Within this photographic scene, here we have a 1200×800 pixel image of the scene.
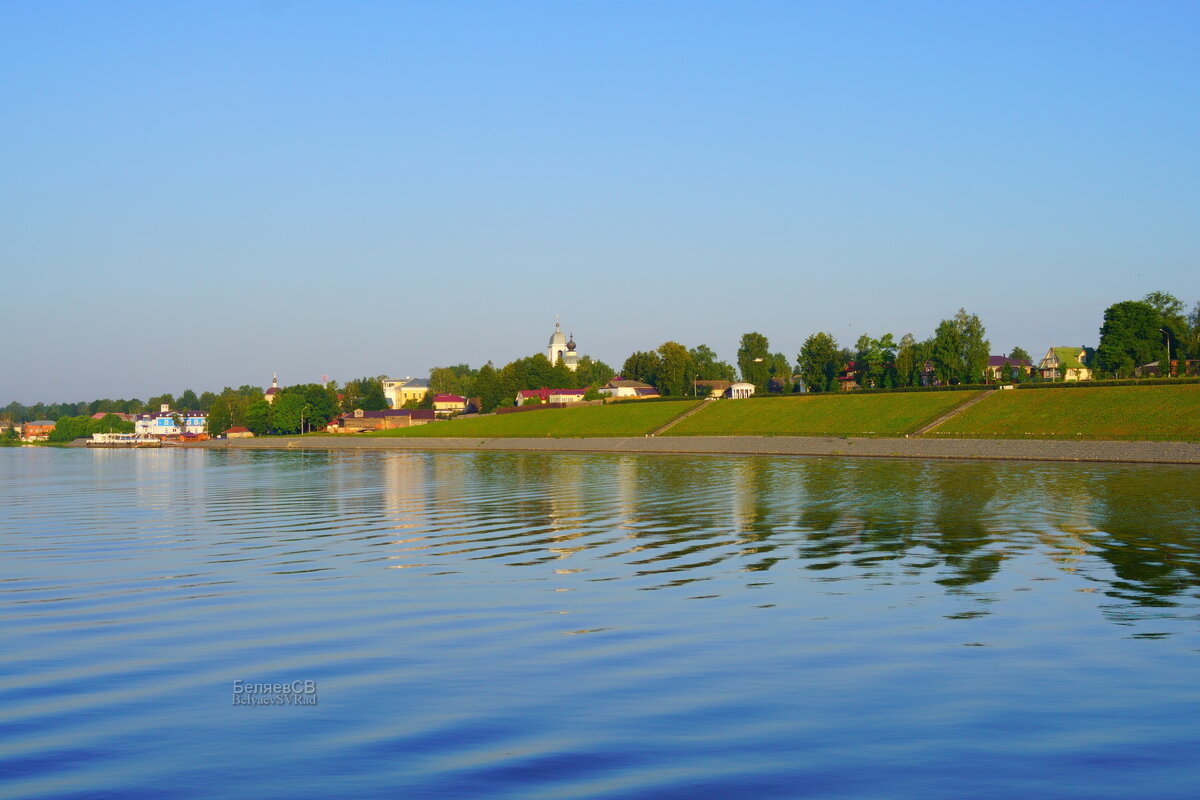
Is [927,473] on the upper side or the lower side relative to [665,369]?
lower

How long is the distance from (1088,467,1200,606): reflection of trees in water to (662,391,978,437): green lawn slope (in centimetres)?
4988

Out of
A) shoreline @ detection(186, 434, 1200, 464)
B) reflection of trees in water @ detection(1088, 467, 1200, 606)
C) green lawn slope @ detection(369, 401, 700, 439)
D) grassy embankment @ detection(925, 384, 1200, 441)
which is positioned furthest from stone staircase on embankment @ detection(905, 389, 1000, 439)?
reflection of trees in water @ detection(1088, 467, 1200, 606)

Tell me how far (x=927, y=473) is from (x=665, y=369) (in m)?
137

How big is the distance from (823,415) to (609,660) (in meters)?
101

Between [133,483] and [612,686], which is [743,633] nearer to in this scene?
[612,686]

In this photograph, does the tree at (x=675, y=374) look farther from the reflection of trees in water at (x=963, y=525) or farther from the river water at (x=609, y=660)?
the river water at (x=609, y=660)

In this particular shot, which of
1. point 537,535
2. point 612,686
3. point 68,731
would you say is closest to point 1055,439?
point 537,535

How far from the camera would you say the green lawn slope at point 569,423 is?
426ft

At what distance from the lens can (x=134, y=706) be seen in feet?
41.4

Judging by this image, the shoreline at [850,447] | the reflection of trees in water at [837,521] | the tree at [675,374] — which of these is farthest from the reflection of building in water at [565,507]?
the tree at [675,374]

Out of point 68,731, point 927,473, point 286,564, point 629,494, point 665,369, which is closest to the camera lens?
point 68,731

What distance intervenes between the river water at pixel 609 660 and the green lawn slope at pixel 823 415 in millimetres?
67884

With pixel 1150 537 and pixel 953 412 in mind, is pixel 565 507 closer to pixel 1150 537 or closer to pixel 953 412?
pixel 1150 537

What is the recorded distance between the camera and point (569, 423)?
140125 millimetres
